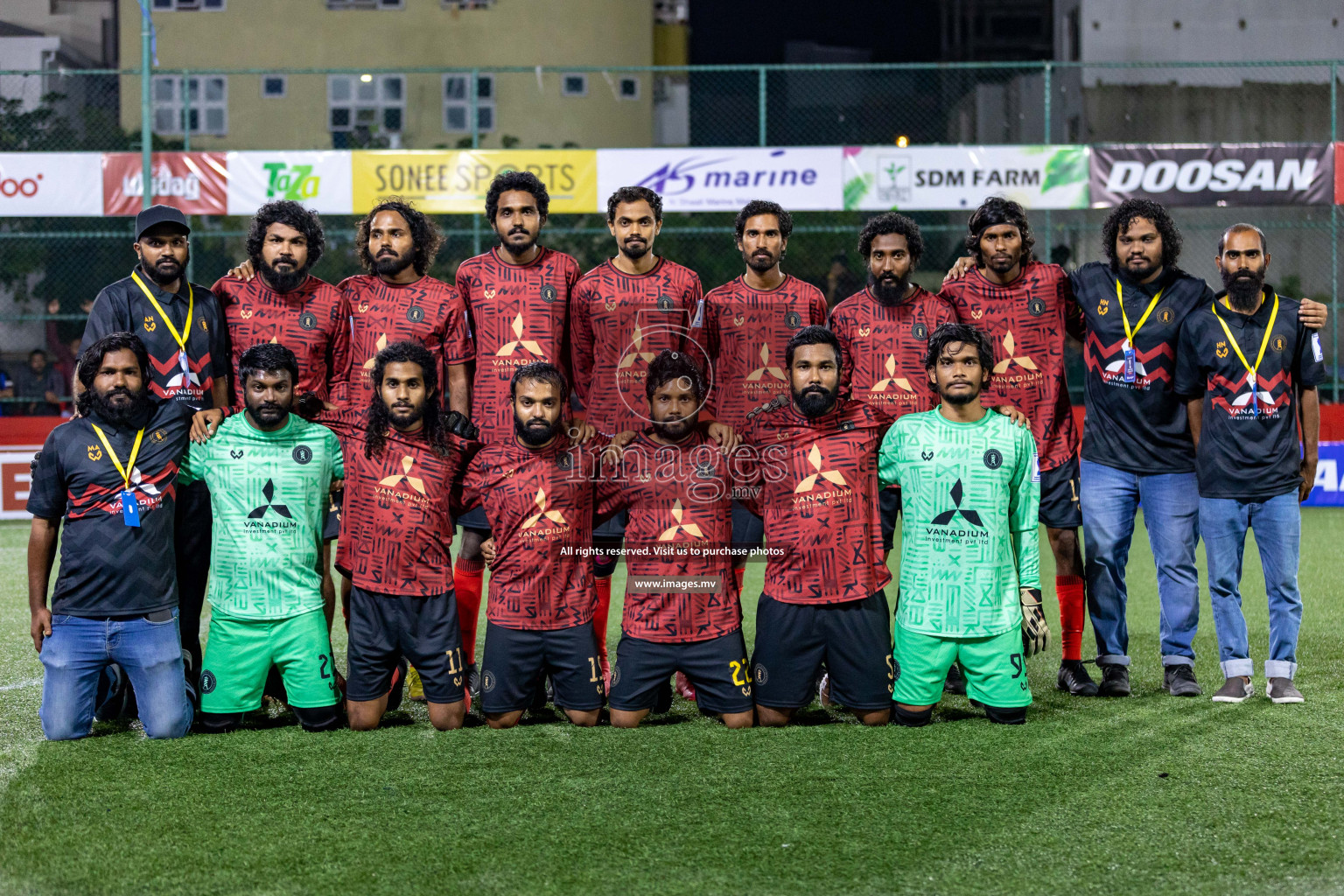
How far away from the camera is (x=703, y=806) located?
405 centimetres

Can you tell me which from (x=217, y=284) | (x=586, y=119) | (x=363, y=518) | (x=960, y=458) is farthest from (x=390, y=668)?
(x=586, y=119)

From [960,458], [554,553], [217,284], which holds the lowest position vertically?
[554,553]

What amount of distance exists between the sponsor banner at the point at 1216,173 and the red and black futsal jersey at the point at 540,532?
12.0 metres

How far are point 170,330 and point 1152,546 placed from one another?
14.7 ft

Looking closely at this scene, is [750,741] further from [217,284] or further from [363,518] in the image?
[217,284]

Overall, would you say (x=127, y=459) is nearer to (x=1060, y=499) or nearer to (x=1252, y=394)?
(x=1060, y=499)

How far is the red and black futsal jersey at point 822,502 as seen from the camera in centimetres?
510

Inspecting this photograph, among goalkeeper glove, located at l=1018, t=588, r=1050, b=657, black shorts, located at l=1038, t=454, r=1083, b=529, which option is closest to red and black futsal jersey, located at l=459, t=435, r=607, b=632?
goalkeeper glove, located at l=1018, t=588, r=1050, b=657

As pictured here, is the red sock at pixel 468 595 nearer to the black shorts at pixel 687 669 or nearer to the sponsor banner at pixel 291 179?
the black shorts at pixel 687 669

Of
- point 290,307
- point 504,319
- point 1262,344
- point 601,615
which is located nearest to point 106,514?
point 290,307

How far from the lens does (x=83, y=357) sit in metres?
5.06

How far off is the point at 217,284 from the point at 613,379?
1.86m

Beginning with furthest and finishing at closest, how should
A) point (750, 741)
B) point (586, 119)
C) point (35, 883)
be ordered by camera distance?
point (586, 119) → point (750, 741) → point (35, 883)

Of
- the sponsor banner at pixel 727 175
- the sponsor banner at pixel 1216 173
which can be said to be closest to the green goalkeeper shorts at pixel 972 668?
the sponsor banner at pixel 727 175
